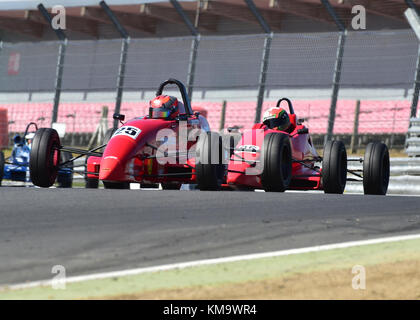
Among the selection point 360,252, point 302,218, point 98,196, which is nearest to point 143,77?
point 98,196

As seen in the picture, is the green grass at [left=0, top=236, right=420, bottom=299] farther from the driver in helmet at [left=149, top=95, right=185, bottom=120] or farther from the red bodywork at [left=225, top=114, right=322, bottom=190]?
the driver in helmet at [left=149, top=95, right=185, bottom=120]

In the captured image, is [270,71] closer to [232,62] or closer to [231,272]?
[232,62]

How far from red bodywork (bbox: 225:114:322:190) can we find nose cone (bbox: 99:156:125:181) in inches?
53.9

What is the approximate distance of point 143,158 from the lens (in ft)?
33.0

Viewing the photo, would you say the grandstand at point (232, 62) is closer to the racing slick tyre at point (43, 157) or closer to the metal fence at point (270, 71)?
the metal fence at point (270, 71)

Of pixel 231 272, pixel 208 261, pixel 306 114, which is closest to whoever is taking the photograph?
pixel 231 272

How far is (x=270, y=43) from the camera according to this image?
595 inches

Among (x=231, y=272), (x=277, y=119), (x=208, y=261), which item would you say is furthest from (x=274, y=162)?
(x=231, y=272)

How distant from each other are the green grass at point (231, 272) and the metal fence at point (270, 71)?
8.61 metres

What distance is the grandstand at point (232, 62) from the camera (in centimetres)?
1589

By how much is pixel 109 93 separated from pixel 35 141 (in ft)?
38.1

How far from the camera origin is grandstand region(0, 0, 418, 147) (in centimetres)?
1589

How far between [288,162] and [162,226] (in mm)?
4030
